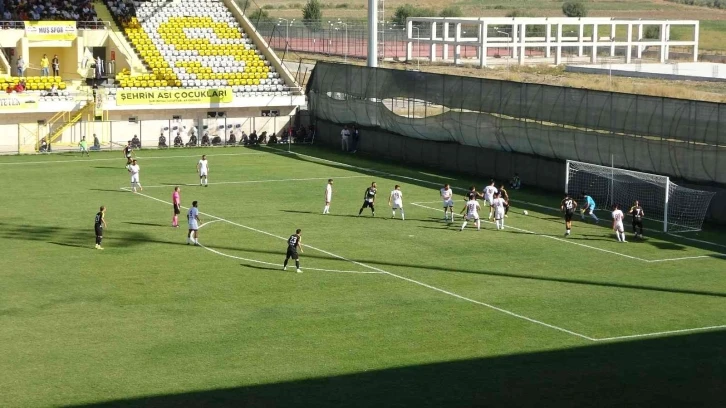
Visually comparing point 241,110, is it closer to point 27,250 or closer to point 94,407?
point 27,250

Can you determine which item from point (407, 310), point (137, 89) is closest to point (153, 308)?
point (407, 310)

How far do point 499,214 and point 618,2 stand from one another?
151 metres

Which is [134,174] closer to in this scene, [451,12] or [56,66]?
[56,66]

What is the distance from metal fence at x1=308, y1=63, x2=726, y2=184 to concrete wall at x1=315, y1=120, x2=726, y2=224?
0.36m

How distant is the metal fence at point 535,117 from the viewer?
45.3m

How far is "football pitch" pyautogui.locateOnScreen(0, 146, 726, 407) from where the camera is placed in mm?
23859

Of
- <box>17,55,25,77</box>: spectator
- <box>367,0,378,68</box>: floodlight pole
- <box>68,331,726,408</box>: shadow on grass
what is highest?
<box>367,0,378,68</box>: floodlight pole

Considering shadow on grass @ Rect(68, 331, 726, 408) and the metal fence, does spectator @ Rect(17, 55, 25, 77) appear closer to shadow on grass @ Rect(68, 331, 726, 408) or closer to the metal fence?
the metal fence

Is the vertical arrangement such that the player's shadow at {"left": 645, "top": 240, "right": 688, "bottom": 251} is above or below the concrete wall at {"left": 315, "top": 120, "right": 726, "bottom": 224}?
below

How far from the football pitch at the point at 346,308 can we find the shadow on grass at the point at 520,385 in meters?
0.06

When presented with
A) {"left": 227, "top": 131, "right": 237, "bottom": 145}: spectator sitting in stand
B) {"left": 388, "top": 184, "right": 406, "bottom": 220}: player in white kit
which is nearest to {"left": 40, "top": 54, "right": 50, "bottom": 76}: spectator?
{"left": 227, "top": 131, "right": 237, "bottom": 145}: spectator sitting in stand

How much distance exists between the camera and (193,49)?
242 feet

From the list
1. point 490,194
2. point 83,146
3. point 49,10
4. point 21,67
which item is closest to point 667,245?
point 490,194

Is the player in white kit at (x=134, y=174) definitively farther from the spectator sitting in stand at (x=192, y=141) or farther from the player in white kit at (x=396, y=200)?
the spectator sitting in stand at (x=192, y=141)
